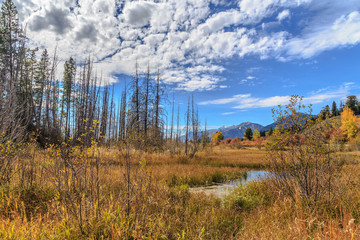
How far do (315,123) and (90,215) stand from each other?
5685 mm

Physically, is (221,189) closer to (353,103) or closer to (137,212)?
(137,212)

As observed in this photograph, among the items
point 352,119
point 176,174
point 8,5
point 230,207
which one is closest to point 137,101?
point 176,174

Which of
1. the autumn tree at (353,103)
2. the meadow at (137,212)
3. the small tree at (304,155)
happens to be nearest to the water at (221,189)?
the meadow at (137,212)

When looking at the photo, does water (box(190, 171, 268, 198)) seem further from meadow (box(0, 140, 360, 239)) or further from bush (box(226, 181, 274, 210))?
meadow (box(0, 140, 360, 239))

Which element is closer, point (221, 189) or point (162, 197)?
point (162, 197)

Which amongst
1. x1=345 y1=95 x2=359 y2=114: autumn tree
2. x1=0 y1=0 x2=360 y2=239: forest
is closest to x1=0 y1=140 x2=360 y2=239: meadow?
x1=0 y1=0 x2=360 y2=239: forest

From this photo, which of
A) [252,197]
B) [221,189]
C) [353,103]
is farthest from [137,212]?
[353,103]

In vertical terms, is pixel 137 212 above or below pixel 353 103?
below

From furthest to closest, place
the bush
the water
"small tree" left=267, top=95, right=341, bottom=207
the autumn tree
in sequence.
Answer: the autumn tree
the water
the bush
"small tree" left=267, top=95, right=341, bottom=207

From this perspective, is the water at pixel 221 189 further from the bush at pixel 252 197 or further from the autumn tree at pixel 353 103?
the autumn tree at pixel 353 103

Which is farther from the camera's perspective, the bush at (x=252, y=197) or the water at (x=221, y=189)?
the water at (x=221, y=189)

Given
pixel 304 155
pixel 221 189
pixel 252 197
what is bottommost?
pixel 221 189

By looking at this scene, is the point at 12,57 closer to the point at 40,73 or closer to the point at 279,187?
the point at 40,73

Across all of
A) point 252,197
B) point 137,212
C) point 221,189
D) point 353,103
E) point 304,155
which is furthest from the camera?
point 353,103
